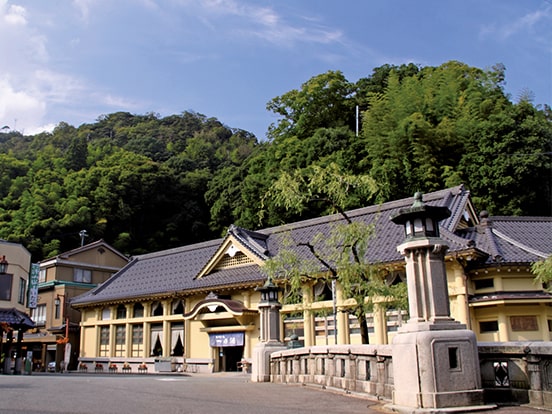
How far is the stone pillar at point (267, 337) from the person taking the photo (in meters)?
16.6

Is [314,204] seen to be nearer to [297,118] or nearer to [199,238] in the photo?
[297,118]

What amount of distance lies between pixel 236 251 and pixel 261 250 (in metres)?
1.53

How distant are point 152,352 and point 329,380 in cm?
1967

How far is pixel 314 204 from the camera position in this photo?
38688 mm

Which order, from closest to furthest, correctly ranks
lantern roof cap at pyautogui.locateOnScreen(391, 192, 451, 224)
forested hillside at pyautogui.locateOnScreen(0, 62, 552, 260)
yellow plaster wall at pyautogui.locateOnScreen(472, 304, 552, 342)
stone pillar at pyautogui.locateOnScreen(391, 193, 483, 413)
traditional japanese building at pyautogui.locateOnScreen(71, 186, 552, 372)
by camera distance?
stone pillar at pyautogui.locateOnScreen(391, 193, 483, 413)
lantern roof cap at pyautogui.locateOnScreen(391, 192, 451, 224)
yellow plaster wall at pyautogui.locateOnScreen(472, 304, 552, 342)
traditional japanese building at pyautogui.locateOnScreen(71, 186, 552, 372)
forested hillside at pyautogui.locateOnScreen(0, 62, 552, 260)

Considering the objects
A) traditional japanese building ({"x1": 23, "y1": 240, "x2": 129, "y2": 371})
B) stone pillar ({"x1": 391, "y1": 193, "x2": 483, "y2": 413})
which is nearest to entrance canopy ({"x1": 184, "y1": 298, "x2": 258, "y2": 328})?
traditional japanese building ({"x1": 23, "y1": 240, "x2": 129, "y2": 371})

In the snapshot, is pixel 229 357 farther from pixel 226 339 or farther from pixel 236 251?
pixel 236 251

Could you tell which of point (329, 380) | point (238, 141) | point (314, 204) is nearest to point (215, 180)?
point (314, 204)

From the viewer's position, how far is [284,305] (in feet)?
78.3

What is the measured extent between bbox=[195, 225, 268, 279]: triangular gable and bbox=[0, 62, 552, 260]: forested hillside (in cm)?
162

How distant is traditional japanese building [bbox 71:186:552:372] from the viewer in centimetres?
1978

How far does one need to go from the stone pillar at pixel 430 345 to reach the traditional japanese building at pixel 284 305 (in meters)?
6.88

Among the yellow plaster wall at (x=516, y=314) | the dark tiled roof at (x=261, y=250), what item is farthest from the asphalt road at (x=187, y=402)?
the yellow plaster wall at (x=516, y=314)

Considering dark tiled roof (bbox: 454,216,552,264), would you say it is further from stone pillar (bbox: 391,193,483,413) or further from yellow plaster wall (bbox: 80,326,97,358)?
yellow plaster wall (bbox: 80,326,97,358)
